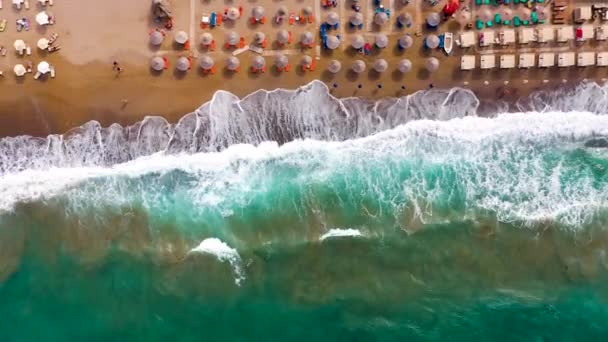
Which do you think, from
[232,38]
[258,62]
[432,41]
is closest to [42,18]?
[232,38]

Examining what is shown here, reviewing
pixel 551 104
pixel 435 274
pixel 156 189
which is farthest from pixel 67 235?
pixel 551 104

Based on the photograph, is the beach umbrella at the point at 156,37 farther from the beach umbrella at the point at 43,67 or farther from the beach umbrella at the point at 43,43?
the beach umbrella at the point at 43,67

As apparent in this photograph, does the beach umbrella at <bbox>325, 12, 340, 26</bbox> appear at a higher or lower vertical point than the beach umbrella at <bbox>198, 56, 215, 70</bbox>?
higher

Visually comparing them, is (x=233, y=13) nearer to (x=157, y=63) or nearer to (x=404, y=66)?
(x=157, y=63)

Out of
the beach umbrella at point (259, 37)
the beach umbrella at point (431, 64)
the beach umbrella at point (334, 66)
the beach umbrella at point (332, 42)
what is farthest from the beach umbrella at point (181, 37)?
the beach umbrella at point (431, 64)

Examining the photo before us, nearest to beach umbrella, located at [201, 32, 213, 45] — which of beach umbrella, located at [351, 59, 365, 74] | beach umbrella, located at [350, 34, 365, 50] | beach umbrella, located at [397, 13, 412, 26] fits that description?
beach umbrella, located at [350, 34, 365, 50]

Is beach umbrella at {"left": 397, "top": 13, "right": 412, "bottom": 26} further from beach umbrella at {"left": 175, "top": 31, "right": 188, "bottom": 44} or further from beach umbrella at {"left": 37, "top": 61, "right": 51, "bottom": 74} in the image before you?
beach umbrella at {"left": 37, "top": 61, "right": 51, "bottom": 74}

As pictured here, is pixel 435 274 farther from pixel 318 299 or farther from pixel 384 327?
pixel 318 299
